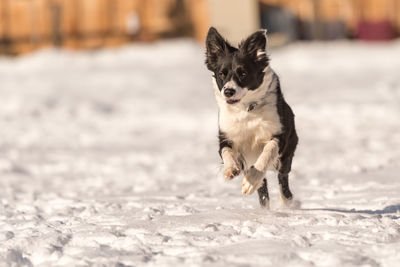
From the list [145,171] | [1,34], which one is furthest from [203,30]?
[145,171]

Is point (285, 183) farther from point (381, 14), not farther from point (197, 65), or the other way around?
point (381, 14)

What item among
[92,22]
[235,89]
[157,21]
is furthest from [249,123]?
[92,22]

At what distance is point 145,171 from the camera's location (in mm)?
9688

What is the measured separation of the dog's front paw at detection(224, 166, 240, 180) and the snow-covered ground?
0.38 metres

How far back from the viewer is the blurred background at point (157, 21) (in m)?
21.3

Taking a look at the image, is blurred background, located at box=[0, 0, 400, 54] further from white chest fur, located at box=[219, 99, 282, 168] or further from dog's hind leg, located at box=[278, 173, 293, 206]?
white chest fur, located at box=[219, 99, 282, 168]

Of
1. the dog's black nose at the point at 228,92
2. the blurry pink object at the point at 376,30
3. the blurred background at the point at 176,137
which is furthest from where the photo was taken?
the blurry pink object at the point at 376,30

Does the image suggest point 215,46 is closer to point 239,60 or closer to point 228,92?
point 239,60

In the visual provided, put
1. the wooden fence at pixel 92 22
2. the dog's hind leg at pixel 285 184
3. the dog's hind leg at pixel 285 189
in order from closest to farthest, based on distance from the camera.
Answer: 1. the dog's hind leg at pixel 285 184
2. the dog's hind leg at pixel 285 189
3. the wooden fence at pixel 92 22

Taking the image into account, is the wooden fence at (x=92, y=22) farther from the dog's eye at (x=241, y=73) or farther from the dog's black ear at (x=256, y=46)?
the dog's eye at (x=241, y=73)

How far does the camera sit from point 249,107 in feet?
17.1

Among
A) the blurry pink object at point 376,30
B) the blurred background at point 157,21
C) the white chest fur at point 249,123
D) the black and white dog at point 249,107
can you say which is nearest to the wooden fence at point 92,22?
the blurred background at point 157,21

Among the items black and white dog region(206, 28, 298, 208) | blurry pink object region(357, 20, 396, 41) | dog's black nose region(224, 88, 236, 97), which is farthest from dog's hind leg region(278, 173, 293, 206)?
blurry pink object region(357, 20, 396, 41)

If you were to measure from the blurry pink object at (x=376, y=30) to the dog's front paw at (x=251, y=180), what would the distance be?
17.2 metres
